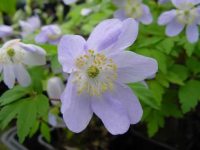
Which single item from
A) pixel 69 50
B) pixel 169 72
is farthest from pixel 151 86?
pixel 69 50

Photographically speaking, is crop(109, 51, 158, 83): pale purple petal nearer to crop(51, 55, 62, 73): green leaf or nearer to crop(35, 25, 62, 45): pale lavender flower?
crop(51, 55, 62, 73): green leaf

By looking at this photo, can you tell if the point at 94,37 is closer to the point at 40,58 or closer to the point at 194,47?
the point at 40,58

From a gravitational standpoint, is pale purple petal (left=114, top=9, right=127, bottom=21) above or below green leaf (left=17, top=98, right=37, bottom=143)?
below

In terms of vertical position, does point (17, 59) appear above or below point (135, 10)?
above

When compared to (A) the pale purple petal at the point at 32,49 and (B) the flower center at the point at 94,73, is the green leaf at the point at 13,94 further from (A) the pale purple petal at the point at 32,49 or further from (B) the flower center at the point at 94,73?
(B) the flower center at the point at 94,73

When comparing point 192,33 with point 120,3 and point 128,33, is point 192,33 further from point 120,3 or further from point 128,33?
point 128,33

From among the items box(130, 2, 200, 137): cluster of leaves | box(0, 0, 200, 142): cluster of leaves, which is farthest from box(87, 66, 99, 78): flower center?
box(130, 2, 200, 137): cluster of leaves

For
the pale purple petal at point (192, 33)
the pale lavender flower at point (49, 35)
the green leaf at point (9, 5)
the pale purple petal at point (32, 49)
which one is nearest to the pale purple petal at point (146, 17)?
the pale purple petal at point (192, 33)
